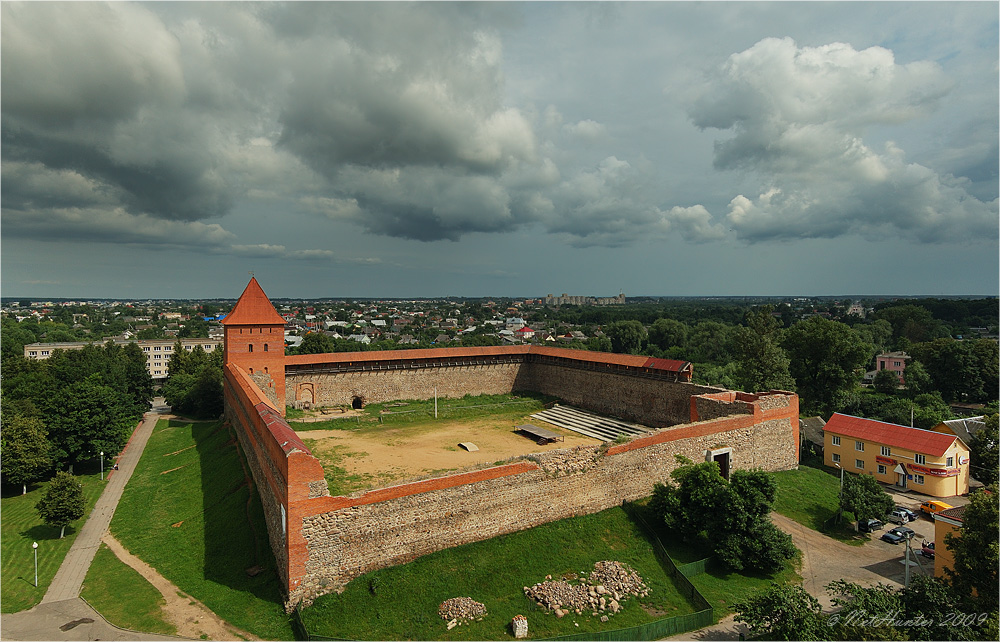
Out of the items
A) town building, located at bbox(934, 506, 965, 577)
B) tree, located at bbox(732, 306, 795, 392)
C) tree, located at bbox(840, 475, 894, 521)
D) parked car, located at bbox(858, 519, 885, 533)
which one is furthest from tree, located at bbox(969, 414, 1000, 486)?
town building, located at bbox(934, 506, 965, 577)

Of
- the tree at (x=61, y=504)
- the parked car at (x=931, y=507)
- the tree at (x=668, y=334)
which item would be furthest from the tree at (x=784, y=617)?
the tree at (x=668, y=334)

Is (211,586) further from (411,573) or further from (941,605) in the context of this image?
(941,605)

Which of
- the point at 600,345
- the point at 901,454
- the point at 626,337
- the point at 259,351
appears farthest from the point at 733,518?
the point at 626,337

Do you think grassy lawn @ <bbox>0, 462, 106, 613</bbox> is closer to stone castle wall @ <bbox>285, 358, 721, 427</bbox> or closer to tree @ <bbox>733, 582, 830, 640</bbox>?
stone castle wall @ <bbox>285, 358, 721, 427</bbox>

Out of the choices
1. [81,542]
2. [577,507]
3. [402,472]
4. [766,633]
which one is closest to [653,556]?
[577,507]

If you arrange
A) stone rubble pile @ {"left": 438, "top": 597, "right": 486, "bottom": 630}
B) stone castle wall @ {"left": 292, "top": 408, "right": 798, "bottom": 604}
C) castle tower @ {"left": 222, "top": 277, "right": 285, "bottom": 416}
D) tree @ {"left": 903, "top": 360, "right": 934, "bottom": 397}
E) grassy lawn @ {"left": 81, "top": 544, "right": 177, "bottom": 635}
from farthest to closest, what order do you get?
tree @ {"left": 903, "top": 360, "right": 934, "bottom": 397}, castle tower @ {"left": 222, "top": 277, "right": 285, "bottom": 416}, grassy lawn @ {"left": 81, "top": 544, "right": 177, "bottom": 635}, stone castle wall @ {"left": 292, "top": 408, "right": 798, "bottom": 604}, stone rubble pile @ {"left": 438, "top": 597, "right": 486, "bottom": 630}

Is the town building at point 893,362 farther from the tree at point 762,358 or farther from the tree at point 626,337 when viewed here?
the tree at point 762,358

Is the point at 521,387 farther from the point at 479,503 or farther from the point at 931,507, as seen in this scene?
the point at 931,507
